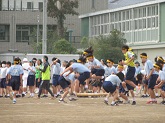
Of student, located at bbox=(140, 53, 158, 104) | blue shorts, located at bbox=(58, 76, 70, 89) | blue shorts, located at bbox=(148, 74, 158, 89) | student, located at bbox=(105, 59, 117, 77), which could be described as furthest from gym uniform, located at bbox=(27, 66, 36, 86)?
blue shorts, located at bbox=(148, 74, 158, 89)

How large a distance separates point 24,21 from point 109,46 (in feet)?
67.4

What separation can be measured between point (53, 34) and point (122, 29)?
6333mm

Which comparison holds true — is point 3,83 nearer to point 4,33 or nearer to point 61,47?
point 61,47

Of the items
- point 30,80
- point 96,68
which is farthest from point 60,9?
point 96,68

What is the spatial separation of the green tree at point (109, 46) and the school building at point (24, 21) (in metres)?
15.6

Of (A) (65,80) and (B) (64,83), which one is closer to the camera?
(B) (64,83)

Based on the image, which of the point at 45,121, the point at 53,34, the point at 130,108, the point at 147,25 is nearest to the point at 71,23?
the point at 53,34

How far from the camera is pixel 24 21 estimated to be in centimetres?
7269

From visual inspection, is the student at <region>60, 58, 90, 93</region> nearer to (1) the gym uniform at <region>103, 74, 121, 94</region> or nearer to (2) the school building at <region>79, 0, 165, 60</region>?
(1) the gym uniform at <region>103, 74, 121, 94</region>

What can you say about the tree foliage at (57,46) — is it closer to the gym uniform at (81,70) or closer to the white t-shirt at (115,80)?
the gym uniform at (81,70)

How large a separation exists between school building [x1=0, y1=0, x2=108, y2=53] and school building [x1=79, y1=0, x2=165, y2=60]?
4.03 metres

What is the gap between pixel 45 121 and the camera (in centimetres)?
1745

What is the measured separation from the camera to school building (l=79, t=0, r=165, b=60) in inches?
2168

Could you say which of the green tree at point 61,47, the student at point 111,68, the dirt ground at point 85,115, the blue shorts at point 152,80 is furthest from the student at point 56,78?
the green tree at point 61,47
